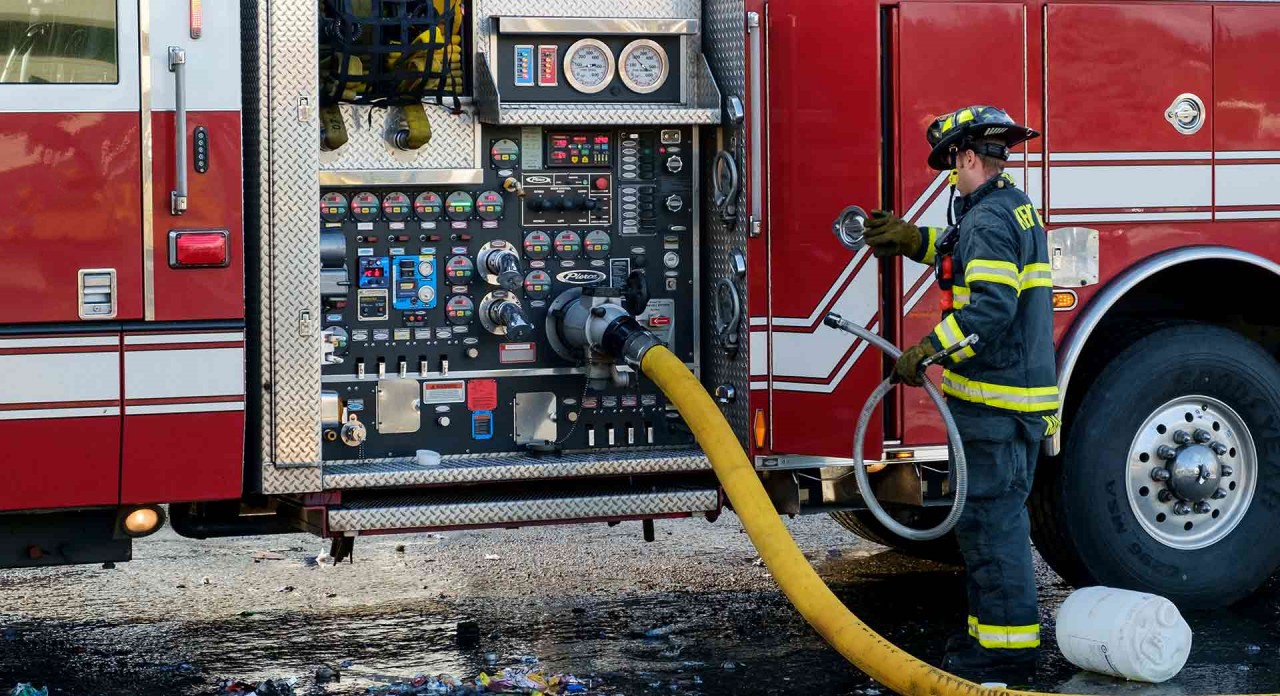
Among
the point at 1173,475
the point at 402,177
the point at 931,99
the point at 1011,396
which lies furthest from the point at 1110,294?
the point at 402,177

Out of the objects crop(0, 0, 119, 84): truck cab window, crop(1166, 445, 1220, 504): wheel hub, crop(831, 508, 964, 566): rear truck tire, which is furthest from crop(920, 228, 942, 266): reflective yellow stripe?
crop(0, 0, 119, 84): truck cab window

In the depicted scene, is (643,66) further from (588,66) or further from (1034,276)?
(1034,276)

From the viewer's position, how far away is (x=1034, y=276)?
5.77 metres

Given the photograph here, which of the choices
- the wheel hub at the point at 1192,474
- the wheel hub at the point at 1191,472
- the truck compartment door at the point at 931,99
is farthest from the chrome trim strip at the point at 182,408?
the wheel hub at the point at 1192,474

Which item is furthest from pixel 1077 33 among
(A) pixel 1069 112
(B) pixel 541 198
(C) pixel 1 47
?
(C) pixel 1 47

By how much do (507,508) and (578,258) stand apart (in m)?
1.00

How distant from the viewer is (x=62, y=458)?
5.54 m

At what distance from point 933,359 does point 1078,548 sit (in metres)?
1.37

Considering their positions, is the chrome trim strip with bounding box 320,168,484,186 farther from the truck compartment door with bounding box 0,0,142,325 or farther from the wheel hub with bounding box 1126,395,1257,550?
the wheel hub with bounding box 1126,395,1257,550

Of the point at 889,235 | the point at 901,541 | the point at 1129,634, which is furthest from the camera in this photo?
the point at 901,541

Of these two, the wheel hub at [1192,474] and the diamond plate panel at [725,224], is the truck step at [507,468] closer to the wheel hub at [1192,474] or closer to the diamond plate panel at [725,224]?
the diamond plate panel at [725,224]

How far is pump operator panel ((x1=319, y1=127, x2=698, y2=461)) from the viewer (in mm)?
6277

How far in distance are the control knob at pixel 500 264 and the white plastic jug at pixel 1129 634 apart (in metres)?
2.24

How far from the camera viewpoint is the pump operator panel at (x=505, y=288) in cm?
628
